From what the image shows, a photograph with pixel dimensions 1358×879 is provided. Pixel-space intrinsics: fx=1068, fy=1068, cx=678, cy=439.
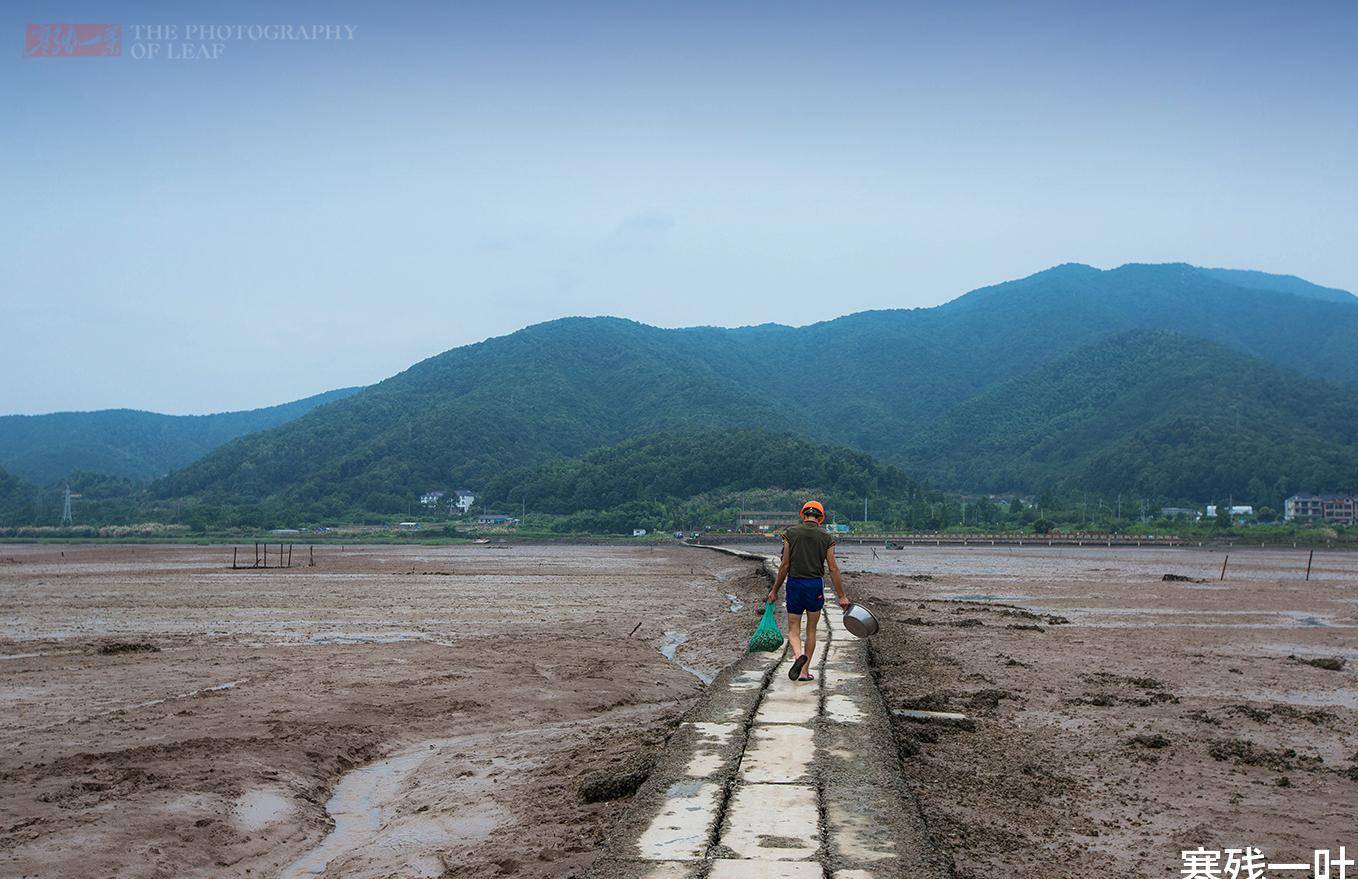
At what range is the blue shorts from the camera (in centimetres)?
1005

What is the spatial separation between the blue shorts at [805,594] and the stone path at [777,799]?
0.79m

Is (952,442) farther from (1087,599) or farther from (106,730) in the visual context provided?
(106,730)

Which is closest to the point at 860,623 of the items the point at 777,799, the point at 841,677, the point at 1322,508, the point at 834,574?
the point at 841,677

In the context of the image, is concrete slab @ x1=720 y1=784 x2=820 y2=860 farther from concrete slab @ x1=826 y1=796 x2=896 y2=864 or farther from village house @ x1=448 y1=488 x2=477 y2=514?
village house @ x1=448 y1=488 x2=477 y2=514

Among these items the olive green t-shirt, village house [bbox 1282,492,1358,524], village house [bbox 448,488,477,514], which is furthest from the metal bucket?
village house [bbox 448,488,477,514]

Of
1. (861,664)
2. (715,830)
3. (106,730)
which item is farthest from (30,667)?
(715,830)

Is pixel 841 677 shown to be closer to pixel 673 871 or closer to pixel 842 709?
pixel 842 709

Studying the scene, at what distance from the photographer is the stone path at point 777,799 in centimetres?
535

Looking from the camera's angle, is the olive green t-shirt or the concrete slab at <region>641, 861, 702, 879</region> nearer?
the concrete slab at <region>641, 861, 702, 879</region>

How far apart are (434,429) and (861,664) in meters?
155

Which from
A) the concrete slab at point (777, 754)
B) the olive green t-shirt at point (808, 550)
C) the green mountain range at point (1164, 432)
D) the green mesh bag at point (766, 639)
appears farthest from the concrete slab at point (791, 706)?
the green mountain range at point (1164, 432)

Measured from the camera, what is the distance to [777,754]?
748cm

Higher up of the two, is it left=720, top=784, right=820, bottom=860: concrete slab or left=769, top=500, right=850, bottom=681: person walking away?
left=769, top=500, right=850, bottom=681: person walking away

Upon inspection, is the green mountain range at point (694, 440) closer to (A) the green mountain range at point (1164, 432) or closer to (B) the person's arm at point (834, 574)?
(A) the green mountain range at point (1164, 432)
